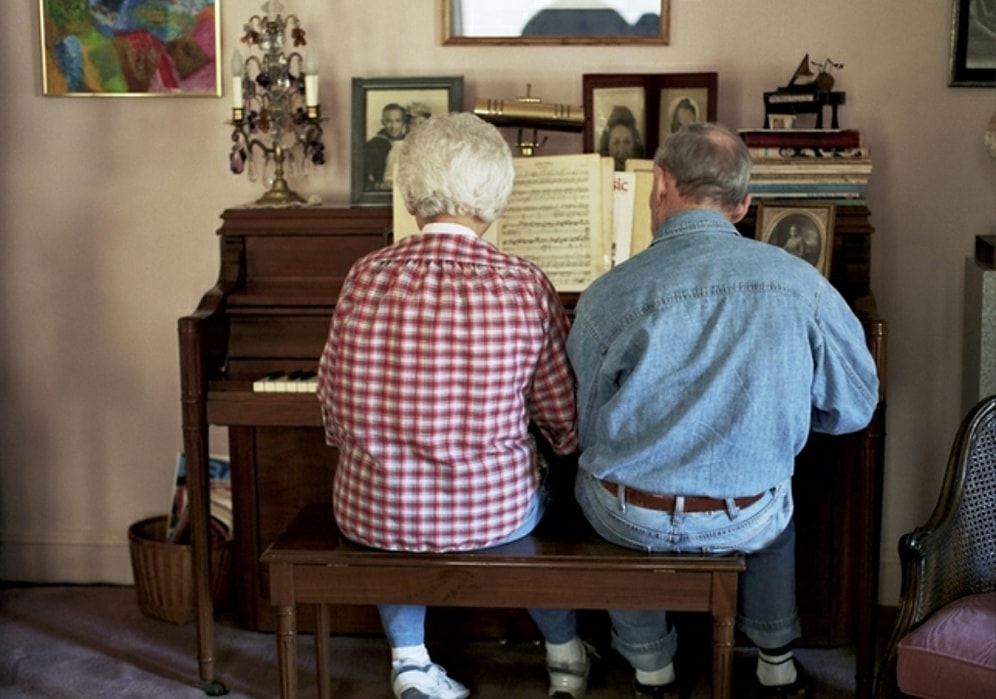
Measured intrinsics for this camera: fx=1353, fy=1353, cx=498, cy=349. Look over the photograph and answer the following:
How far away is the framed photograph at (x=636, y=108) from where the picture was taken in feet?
10.7

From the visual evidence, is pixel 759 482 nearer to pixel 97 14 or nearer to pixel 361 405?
pixel 361 405

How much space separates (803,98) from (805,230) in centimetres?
35

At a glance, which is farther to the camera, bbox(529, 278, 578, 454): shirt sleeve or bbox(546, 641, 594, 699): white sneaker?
bbox(546, 641, 594, 699): white sneaker

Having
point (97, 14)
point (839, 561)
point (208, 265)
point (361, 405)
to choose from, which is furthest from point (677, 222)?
point (97, 14)

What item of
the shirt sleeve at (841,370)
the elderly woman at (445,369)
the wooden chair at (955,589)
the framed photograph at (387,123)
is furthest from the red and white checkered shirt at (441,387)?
the framed photograph at (387,123)

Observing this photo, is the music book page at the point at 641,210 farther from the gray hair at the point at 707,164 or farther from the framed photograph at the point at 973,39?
the framed photograph at the point at 973,39

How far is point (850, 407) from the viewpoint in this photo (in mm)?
2475

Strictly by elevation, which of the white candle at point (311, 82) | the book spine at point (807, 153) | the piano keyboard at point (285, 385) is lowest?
the piano keyboard at point (285, 385)

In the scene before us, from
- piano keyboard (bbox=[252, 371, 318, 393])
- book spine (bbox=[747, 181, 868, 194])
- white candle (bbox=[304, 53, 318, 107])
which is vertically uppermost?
white candle (bbox=[304, 53, 318, 107])

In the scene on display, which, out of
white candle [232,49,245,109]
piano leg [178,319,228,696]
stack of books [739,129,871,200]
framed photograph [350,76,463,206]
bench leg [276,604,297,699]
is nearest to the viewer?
bench leg [276,604,297,699]

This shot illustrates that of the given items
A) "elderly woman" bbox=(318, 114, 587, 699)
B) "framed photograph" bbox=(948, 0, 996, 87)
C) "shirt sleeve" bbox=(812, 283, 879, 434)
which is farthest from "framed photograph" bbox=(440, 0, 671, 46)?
"shirt sleeve" bbox=(812, 283, 879, 434)

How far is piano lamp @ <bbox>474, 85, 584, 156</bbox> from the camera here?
3160 mm

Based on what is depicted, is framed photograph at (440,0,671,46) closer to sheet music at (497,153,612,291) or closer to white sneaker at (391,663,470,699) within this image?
sheet music at (497,153,612,291)

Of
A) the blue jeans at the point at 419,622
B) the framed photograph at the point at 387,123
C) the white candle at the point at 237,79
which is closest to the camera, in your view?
the blue jeans at the point at 419,622
